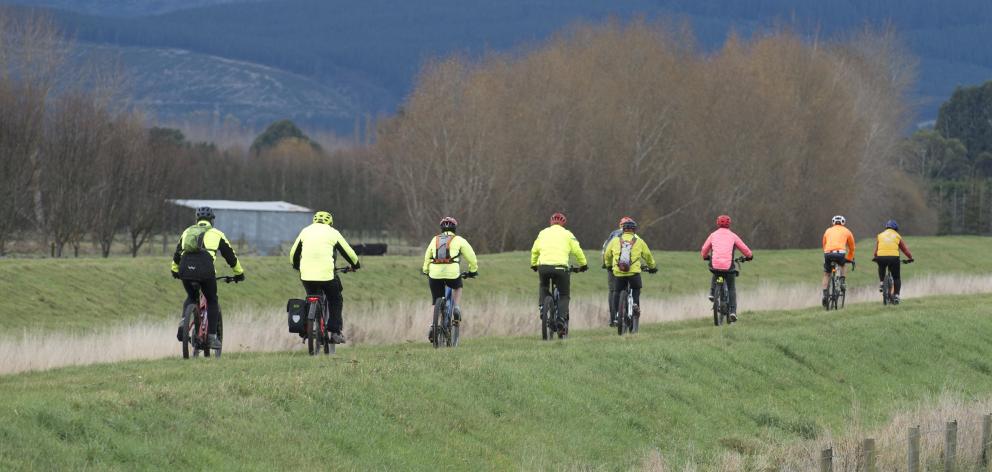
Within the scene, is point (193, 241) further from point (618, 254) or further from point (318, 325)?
point (618, 254)

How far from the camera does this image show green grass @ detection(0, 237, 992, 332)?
3728cm

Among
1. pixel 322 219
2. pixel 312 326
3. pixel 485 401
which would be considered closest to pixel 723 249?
pixel 322 219

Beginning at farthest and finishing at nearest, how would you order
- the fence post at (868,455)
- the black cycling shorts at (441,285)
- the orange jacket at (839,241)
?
1. the orange jacket at (839,241)
2. the black cycling shorts at (441,285)
3. the fence post at (868,455)

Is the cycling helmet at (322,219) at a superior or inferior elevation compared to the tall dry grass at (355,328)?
superior

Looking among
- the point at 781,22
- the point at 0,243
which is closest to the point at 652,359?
the point at 0,243

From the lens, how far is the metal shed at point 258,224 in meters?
85.5

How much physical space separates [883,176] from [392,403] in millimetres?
83630

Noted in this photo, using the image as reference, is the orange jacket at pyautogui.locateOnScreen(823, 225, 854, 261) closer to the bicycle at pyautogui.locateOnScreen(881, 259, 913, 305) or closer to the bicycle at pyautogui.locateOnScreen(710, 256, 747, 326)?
the bicycle at pyautogui.locateOnScreen(881, 259, 913, 305)

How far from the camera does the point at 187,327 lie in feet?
73.4

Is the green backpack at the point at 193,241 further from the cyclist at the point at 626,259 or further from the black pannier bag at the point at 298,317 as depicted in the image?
the cyclist at the point at 626,259

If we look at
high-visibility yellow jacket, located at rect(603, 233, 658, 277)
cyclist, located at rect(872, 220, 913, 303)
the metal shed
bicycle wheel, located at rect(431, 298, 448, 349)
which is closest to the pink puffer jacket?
high-visibility yellow jacket, located at rect(603, 233, 658, 277)

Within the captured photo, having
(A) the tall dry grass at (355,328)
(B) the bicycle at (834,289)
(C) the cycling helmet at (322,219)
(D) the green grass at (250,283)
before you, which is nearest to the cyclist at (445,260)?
(C) the cycling helmet at (322,219)

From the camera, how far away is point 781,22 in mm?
93750

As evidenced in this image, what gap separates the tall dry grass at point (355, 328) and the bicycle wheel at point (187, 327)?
197 centimetres
